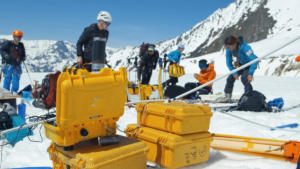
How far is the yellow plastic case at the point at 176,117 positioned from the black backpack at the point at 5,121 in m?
2.34

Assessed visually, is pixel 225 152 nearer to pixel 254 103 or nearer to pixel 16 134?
pixel 254 103

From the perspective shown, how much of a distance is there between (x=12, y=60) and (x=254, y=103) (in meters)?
6.97

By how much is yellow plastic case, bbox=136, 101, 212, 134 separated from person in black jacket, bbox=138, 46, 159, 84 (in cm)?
489

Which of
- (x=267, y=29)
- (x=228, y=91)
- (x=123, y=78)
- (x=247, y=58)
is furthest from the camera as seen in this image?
(x=267, y=29)

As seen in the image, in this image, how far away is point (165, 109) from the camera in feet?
10.0

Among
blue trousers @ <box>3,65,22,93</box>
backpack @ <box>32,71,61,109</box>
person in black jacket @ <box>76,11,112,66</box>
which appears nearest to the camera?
backpack @ <box>32,71,61,109</box>

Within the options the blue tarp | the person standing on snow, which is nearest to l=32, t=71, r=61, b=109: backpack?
the blue tarp

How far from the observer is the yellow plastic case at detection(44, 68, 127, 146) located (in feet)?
7.45

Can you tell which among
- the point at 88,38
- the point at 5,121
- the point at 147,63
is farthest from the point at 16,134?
the point at 147,63

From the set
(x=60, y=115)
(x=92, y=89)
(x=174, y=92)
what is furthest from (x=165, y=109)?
(x=174, y=92)

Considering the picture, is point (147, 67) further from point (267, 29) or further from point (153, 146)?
point (267, 29)

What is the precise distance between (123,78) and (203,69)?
6.50 meters

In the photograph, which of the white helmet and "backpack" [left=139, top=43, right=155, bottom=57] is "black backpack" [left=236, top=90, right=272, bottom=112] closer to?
"backpack" [left=139, top=43, right=155, bottom=57]

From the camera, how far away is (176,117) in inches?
114
